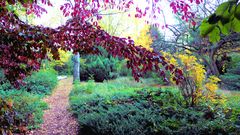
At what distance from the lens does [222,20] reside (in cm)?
49

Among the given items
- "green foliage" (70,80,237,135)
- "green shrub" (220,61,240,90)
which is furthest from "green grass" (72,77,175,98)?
"green shrub" (220,61,240,90)

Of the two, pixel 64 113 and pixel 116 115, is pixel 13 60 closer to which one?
pixel 116 115

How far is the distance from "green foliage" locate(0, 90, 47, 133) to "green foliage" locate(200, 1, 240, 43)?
2104 millimetres

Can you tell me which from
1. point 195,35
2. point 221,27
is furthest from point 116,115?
point 195,35

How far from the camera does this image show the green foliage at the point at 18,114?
226cm

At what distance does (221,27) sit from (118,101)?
617 centimetres

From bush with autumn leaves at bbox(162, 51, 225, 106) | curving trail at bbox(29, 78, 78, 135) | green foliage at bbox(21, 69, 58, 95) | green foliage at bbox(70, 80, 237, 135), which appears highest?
bush with autumn leaves at bbox(162, 51, 225, 106)

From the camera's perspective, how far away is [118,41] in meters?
2.83

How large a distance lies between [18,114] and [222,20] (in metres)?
4.76

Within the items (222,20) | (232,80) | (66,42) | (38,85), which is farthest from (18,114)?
(232,80)

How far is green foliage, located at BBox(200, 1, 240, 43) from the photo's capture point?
0.47 meters

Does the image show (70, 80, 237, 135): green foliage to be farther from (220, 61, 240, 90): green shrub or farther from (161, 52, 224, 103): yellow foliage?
(220, 61, 240, 90): green shrub

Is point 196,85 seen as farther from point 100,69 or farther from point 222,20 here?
point 100,69

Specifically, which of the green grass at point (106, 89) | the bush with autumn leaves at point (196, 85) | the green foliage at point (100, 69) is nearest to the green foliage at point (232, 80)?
the green grass at point (106, 89)
